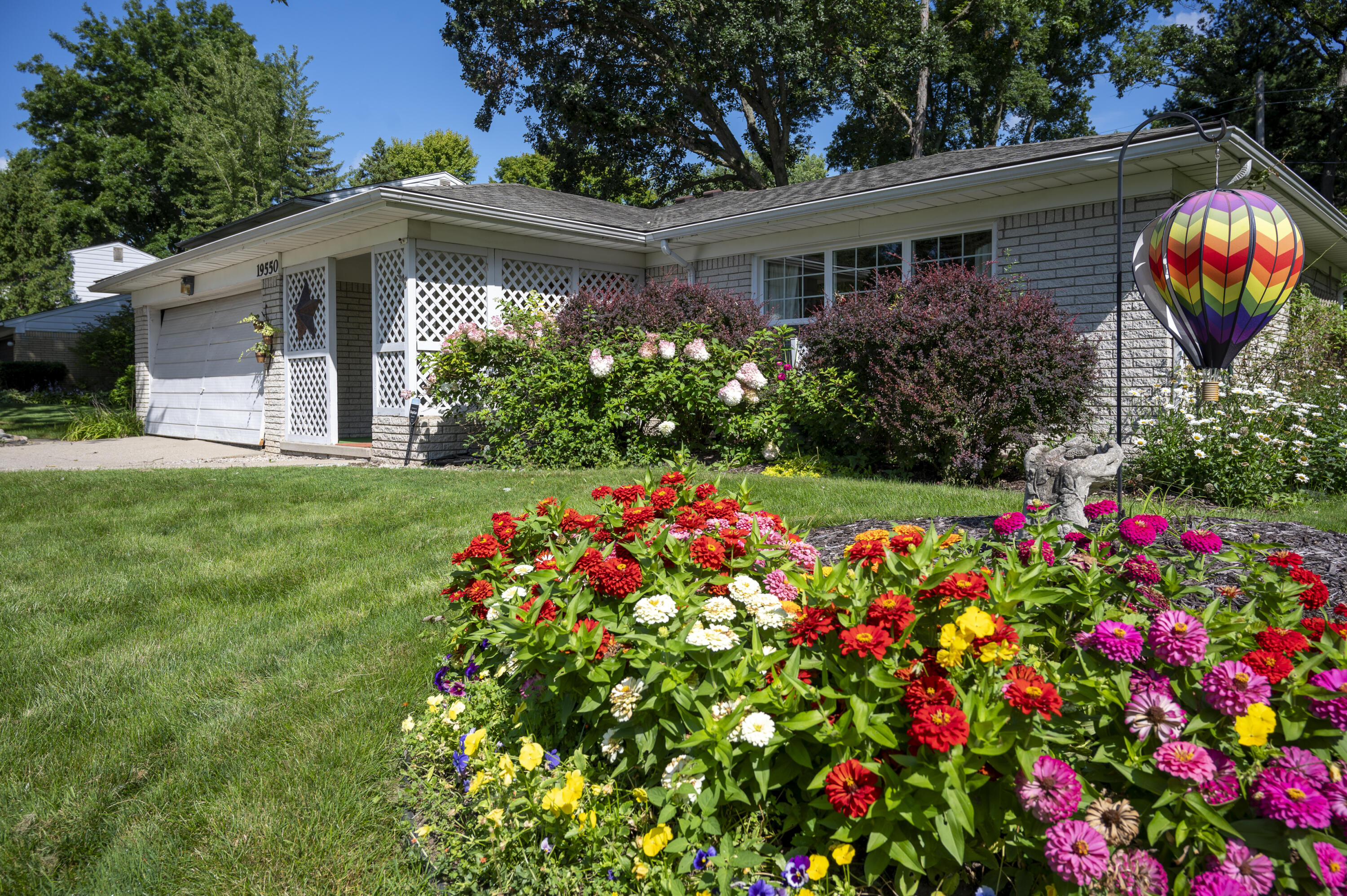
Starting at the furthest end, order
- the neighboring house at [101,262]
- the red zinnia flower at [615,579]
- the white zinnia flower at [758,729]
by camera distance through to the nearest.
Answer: the neighboring house at [101,262]
the red zinnia flower at [615,579]
the white zinnia flower at [758,729]

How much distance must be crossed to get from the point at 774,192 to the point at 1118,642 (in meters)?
10.3

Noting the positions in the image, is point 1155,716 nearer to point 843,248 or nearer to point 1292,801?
point 1292,801

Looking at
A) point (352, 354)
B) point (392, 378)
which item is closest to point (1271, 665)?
point (392, 378)

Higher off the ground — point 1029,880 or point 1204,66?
point 1204,66

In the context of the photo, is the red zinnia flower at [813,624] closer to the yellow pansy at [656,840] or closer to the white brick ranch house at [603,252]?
the yellow pansy at [656,840]

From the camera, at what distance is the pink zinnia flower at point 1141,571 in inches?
68.9

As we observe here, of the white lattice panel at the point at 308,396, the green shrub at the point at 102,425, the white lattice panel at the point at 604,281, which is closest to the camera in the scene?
the white lattice panel at the point at 604,281

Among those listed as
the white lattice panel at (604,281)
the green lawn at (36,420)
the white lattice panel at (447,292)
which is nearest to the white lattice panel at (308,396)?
the white lattice panel at (447,292)

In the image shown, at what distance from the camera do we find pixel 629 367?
25.1 ft

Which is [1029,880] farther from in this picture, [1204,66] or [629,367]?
[1204,66]

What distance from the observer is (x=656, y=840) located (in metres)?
1.43

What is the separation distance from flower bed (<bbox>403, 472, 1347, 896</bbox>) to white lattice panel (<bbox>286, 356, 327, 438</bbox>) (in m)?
9.42

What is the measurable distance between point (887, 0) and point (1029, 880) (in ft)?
69.9

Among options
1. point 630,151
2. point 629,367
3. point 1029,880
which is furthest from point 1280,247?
point 630,151
